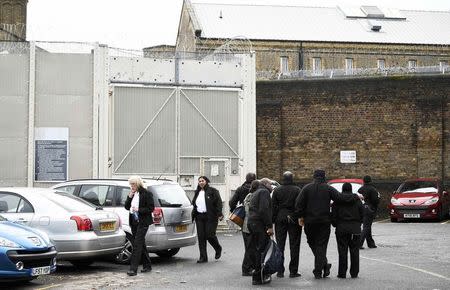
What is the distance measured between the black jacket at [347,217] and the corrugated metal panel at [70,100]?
12056mm

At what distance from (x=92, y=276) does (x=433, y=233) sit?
40.8ft

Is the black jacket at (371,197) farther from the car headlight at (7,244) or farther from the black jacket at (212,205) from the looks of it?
the car headlight at (7,244)

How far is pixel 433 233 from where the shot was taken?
74.5 ft

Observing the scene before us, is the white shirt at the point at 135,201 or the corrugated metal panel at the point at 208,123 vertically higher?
the corrugated metal panel at the point at 208,123

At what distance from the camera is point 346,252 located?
43.9ft

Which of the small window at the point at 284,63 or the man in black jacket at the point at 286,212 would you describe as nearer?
the man in black jacket at the point at 286,212

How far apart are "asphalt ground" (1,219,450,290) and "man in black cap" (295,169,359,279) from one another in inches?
13.6

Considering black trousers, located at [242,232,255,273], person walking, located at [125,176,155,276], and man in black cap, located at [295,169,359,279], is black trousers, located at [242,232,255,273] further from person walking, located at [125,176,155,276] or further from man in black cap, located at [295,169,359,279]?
person walking, located at [125,176,155,276]

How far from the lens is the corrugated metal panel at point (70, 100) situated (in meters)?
23.8

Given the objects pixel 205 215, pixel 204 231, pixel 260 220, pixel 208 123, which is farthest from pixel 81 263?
pixel 208 123

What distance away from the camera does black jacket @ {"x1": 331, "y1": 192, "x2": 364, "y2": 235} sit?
13359 millimetres

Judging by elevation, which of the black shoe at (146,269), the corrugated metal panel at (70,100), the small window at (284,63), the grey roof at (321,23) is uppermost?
the grey roof at (321,23)

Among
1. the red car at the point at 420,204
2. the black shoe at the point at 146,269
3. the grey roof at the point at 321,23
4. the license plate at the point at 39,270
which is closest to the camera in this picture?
the license plate at the point at 39,270

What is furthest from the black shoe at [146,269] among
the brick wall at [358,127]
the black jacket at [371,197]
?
the brick wall at [358,127]
